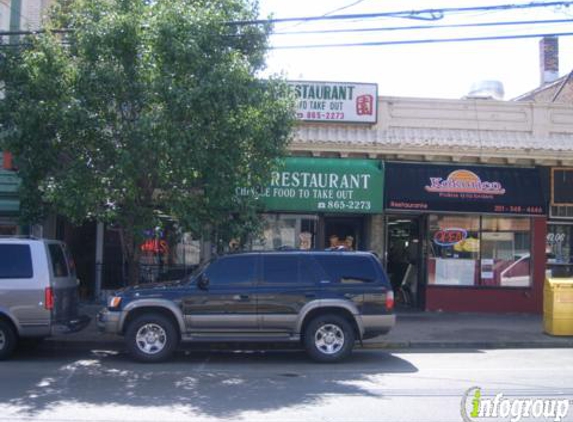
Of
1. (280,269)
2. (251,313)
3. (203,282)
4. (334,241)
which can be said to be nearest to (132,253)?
(203,282)

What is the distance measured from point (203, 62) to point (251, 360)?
16.8ft

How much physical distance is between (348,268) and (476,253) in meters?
7.40

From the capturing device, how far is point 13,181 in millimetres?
16297

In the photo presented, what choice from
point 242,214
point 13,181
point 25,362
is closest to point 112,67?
point 242,214

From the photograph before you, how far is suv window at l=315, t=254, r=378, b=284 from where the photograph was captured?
10.9 m

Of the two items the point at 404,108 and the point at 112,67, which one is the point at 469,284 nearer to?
the point at 404,108

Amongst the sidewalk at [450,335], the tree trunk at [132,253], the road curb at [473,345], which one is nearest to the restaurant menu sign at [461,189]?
the sidewalk at [450,335]

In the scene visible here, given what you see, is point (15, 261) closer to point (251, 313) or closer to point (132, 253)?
point (132, 253)

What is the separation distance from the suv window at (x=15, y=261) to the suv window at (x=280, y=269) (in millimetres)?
3759

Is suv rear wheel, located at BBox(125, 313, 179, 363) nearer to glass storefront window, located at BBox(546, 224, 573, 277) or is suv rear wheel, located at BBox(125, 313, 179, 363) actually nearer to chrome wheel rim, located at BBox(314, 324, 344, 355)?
chrome wheel rim, located at BBox(314, 324, 344, 355)

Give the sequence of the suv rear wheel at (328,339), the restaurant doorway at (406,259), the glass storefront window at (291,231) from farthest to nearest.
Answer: the restaurant doorway at (406,259) → the glass storefront window at (291,231) → the suv rear wheel at (328,339)

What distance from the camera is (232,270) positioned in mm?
10883

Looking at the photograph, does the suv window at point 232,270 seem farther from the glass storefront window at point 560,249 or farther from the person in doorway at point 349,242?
the glass storefront window at point 560,249

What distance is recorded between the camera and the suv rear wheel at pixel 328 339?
35.0 feet
